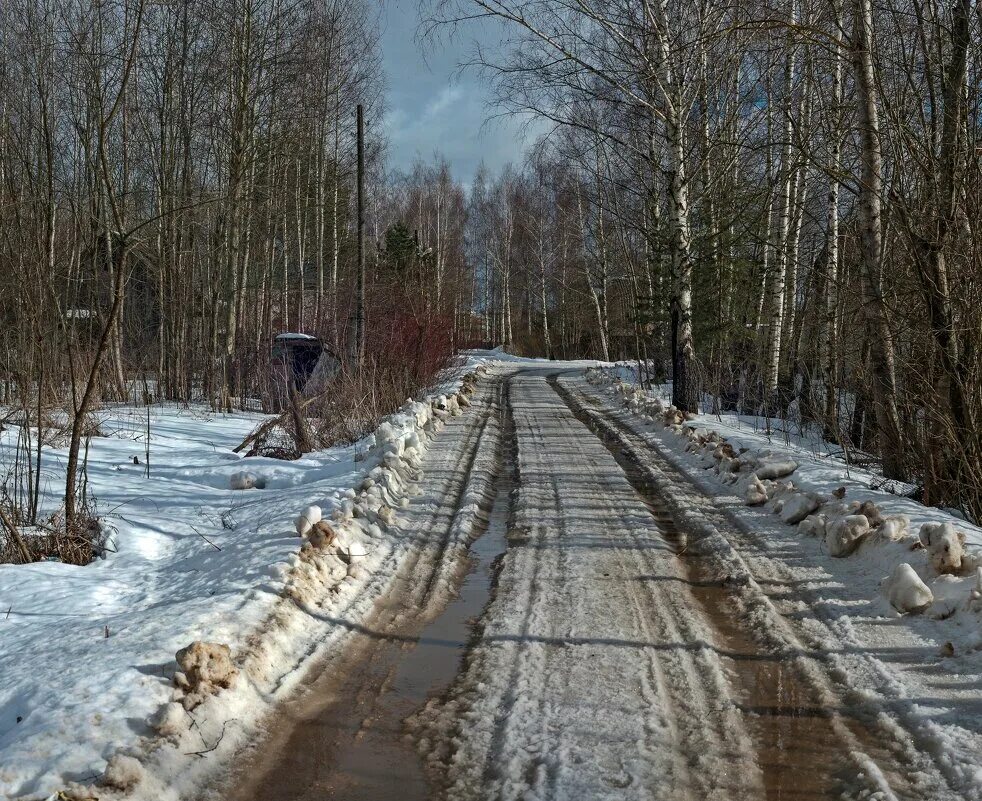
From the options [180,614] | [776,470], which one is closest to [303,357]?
[776,470]

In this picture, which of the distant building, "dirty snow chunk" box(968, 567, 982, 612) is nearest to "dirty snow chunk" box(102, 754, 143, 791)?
"dirty snow chunk" box(968, 567, 982, 612)

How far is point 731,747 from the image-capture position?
2984mm

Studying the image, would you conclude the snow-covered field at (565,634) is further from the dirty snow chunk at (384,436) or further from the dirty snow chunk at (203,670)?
the dirty snow chunk at (384,436)

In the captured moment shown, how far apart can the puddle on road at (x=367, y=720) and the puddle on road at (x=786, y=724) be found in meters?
1.31

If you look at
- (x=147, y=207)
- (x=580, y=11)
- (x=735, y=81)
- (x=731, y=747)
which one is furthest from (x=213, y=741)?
(x=147, y=207)

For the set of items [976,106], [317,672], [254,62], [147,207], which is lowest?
[317,672]

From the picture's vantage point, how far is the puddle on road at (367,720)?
2791 millimetres

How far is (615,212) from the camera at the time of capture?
51.4 ft

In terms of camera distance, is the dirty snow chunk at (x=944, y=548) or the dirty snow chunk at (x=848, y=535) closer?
the dirty snow chunk at (x=944, y=548)

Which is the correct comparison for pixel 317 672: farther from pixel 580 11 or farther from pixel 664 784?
pixel 580 11

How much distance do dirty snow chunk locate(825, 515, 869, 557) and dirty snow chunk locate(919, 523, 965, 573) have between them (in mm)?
695

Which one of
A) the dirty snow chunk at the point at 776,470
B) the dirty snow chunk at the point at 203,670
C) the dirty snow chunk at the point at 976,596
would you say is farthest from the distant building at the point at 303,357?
the dirty snow chunk at the point at 976,596

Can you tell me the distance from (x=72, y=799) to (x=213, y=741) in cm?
58

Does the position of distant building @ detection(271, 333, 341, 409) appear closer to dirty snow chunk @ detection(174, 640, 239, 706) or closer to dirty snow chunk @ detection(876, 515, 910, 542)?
dirty snow chunk @ detection(876, 515, 910, 542)
